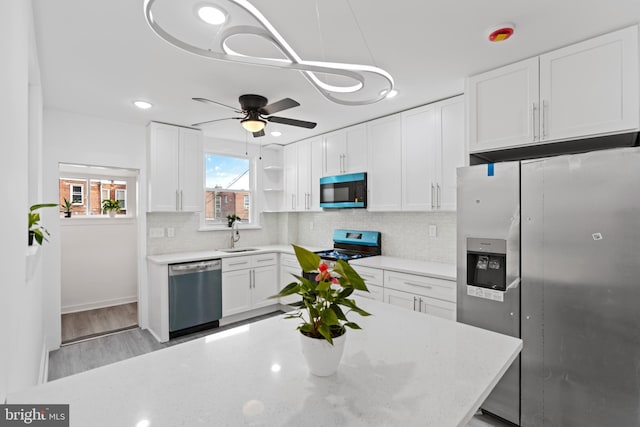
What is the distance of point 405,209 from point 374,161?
0.69 metres

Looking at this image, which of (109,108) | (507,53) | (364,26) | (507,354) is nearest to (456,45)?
(507,53)

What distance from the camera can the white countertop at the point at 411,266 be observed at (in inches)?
106

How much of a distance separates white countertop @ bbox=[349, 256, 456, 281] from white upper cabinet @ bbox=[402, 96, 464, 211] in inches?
22.5

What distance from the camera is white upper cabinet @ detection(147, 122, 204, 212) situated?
12.1 ft

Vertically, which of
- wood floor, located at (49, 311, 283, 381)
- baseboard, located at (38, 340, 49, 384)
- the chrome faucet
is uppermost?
the chrome faucet

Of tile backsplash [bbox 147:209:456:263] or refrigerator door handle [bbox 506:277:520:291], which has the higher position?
tile backsplash [bbox 147:209:456:263]

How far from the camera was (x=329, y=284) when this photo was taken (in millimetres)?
973

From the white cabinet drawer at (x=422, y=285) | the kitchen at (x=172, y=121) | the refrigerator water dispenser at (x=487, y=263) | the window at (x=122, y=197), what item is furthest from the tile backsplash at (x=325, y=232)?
the window at (x=122, y=197)

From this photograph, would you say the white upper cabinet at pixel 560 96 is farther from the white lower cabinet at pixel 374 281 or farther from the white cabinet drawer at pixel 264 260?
the white cabinet drawer at pixel 264 260

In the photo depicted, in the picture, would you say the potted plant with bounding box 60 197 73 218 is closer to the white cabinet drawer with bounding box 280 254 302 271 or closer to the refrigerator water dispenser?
the white cabinet drawer with bounding box 280 254 302 271

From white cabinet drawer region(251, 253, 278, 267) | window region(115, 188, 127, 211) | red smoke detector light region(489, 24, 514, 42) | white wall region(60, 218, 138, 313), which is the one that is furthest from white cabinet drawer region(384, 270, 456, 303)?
window region(115, 188, 127, 211)

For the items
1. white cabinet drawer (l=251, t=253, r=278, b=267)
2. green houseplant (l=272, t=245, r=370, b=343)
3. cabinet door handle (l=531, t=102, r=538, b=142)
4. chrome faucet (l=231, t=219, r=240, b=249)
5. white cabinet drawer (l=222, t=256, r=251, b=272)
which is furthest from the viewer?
chrome faucet (l=231, t=219, r=240, b=249)

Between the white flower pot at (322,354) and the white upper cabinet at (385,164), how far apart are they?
8.11ft

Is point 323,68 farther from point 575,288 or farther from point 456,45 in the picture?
point 575,288
